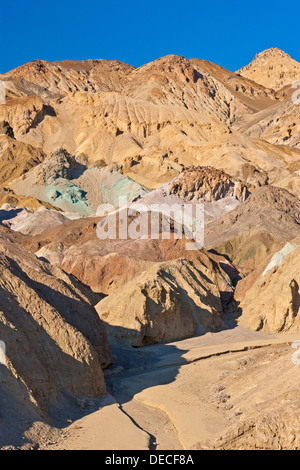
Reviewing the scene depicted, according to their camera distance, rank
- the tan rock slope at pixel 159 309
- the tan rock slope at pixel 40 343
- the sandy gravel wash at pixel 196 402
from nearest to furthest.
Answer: the sandy gravel wash at pixel 196 402 < the tan rock slope at pixel 40 343 < the tan rock slope at pixel 159 309

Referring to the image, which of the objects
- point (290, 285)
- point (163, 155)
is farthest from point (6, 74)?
point (290, 285)

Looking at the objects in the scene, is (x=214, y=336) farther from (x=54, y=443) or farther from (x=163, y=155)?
(x=163, y=155)

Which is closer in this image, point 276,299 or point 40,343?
point 40,343
